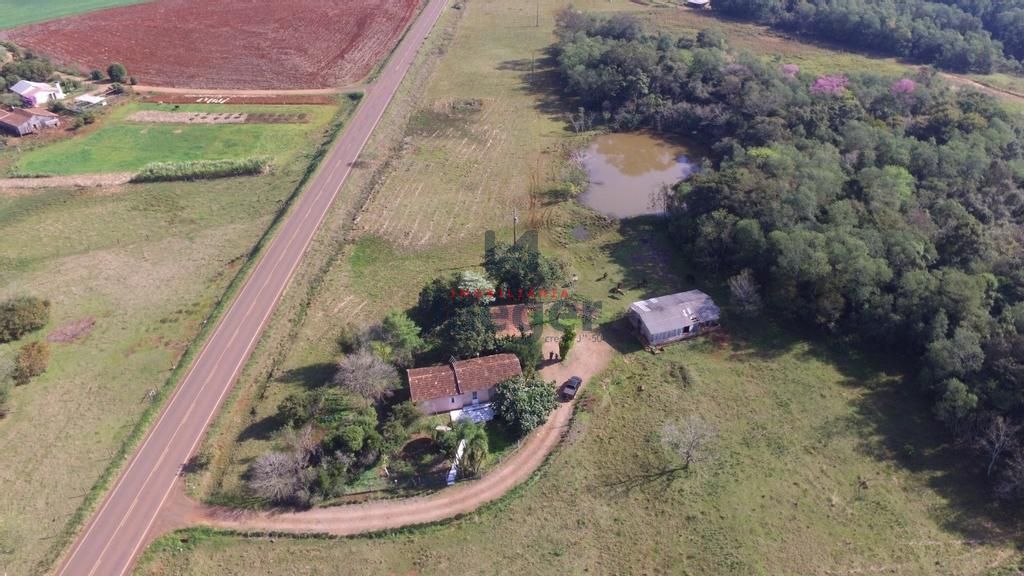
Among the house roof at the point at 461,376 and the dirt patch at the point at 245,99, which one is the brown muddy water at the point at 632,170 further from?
the dirt patch at the point at 245,99

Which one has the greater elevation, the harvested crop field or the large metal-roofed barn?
the harvested crop field

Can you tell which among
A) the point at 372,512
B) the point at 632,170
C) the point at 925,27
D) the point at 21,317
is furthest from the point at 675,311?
the point at 925,27

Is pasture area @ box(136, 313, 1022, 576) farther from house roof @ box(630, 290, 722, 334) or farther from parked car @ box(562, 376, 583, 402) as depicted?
house roof @ box(630, 290, 722, 334)

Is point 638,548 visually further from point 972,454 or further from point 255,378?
point 255,378

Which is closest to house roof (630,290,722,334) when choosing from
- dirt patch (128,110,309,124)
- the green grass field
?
dirt patch (128,110,309,124)

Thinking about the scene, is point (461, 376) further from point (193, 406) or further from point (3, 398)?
point (3, 398)
